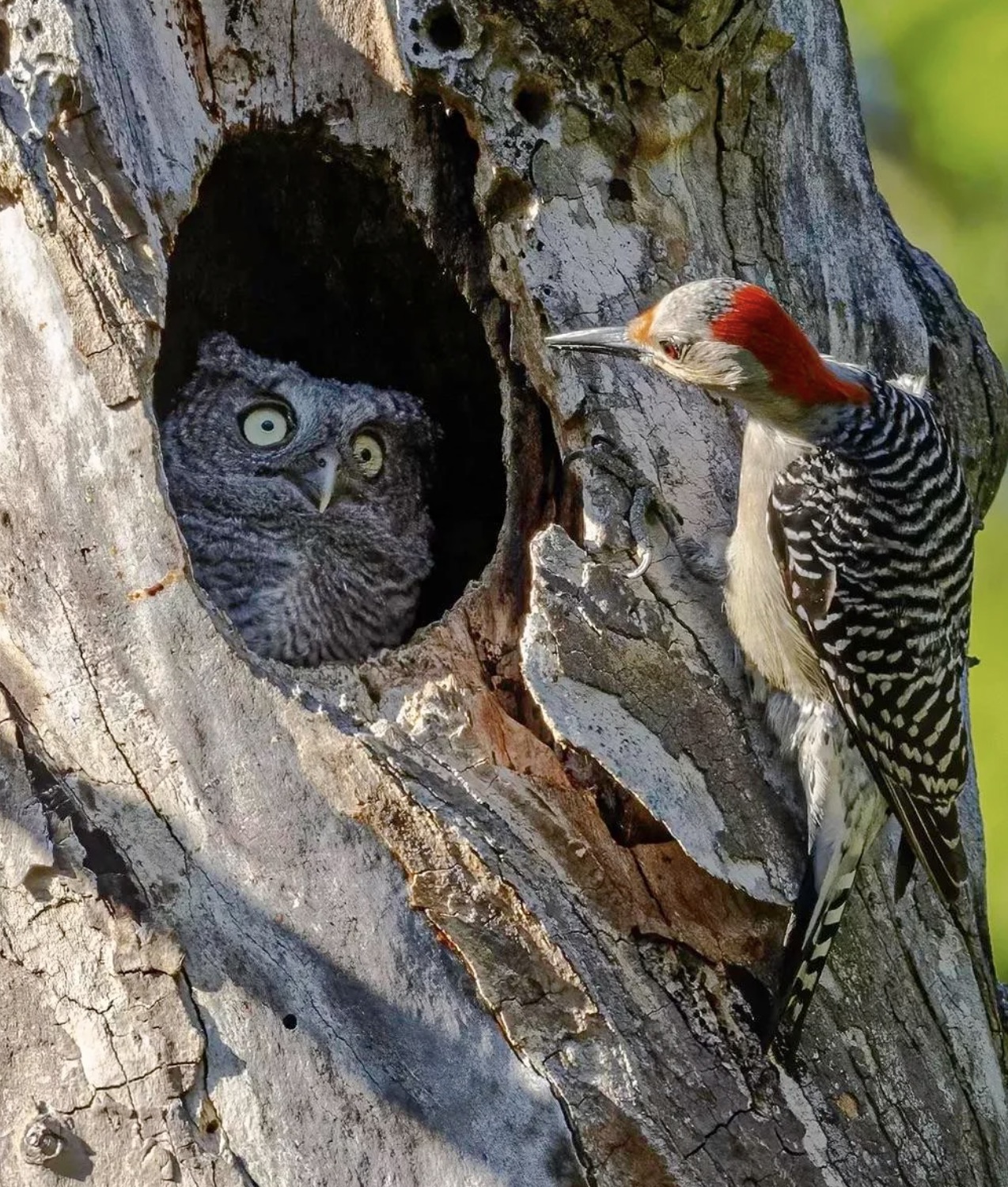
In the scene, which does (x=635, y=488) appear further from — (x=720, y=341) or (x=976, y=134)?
(x=976, y=134)

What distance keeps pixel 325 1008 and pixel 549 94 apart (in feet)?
6.99

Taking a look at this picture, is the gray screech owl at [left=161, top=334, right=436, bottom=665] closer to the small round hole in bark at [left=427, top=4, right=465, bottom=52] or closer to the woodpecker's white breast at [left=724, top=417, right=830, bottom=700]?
the small round hole in bark at [left=427, top=4, right=465, bottom=52]

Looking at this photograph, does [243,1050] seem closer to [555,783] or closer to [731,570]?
A: [555,783]

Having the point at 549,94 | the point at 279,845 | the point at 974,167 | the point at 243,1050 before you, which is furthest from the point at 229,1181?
the point at 974,167

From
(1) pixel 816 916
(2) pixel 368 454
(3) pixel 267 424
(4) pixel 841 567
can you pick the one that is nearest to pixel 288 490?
(3) pixel 267 424

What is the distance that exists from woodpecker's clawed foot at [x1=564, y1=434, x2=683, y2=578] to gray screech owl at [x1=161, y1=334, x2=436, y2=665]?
142 cm

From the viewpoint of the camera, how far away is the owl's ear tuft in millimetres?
4465

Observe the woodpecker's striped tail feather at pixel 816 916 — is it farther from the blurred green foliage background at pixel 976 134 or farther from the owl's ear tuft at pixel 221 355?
the owl's ear tuft at pixel 221 355

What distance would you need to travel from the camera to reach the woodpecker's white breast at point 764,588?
3107 mm

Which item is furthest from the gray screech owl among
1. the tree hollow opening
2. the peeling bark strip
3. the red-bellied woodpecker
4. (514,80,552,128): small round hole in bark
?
the red-bellied woodpecker

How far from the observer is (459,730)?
113 inches

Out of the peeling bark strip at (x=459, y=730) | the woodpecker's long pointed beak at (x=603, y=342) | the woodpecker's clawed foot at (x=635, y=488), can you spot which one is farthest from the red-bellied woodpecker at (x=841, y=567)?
the woodpecker's clawed foot at (x=635, y=488)

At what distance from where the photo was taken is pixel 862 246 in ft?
11.9

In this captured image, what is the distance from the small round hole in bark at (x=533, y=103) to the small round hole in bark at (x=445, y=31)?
0.18m
